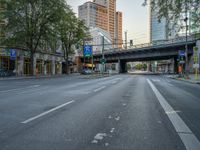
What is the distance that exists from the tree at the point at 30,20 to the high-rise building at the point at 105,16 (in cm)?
5487

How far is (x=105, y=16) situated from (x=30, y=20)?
Result: 6539cm

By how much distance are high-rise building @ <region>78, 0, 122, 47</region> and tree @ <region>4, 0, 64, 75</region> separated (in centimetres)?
5487

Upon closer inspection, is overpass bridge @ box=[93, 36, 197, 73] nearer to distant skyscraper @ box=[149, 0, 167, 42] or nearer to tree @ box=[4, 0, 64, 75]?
distant skyscraper @ box=[149, 0, 167, 42]

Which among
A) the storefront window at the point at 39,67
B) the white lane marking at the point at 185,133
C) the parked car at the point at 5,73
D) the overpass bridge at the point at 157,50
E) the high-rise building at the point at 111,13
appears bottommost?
the white lane marking at the point at 185,133

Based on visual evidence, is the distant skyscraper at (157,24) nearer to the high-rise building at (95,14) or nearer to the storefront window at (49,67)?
the storefront window at (49,67)

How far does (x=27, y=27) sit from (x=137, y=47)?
33732 mm

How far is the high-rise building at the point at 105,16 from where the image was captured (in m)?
94.1

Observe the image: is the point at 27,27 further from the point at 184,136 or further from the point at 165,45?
the point at 184,136

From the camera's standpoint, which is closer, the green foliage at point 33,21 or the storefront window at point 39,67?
the green foliage at point 33,21

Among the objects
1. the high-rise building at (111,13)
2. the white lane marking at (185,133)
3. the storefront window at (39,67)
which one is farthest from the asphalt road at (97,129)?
the high-rise building at (111,13)

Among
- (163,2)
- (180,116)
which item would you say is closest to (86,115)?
(180,116)

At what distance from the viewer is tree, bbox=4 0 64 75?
37.3 metres

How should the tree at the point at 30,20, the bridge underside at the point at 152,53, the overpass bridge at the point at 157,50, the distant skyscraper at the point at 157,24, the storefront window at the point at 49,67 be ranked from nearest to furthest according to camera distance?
1. the distant skyscraper at the point at 157,24
2. the tree at the point at 30,20
3. the overpass bridge at the point at 157,50
4. the bridge underside at the point at 152,53
5. the storefront window at the point at 49,67

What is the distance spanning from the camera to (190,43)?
1993 inches
